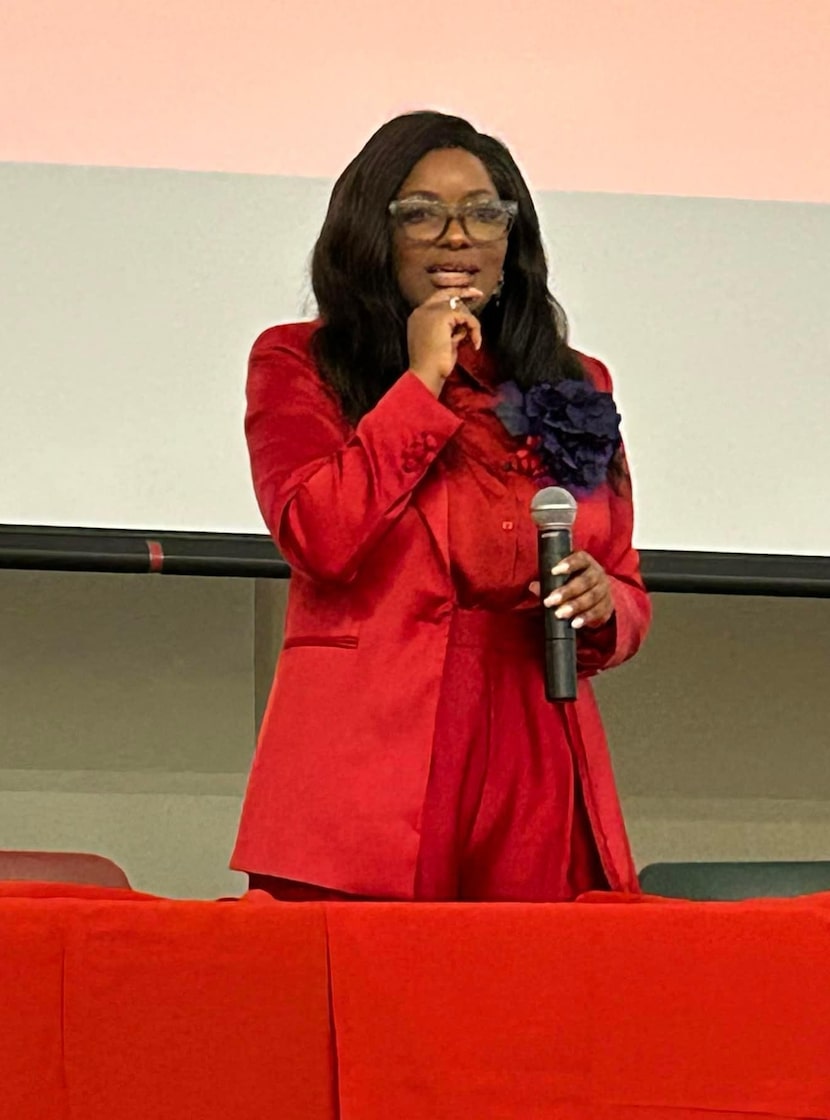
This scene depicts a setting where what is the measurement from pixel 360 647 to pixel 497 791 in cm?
17

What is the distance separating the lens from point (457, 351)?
1.68m

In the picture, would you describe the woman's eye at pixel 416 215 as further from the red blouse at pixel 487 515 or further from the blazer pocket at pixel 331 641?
the blazer pocket at pixel 331 641

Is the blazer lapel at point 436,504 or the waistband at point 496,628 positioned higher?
the blazer lapel at point 436,504

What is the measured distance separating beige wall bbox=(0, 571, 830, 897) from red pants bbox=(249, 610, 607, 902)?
4.29 ft

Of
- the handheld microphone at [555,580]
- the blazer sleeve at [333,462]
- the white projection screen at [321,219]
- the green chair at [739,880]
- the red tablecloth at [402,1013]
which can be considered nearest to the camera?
the red tablecloth at [402,1013]

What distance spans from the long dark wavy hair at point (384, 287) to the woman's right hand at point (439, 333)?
58 mm

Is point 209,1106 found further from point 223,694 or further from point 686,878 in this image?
point 223,694

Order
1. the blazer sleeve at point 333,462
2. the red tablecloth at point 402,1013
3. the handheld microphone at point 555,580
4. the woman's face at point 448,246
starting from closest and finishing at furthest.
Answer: the red tablecloth at point 402,1013, the handheld microphone at point 555,580, the blazer sleeve at point 333,462, the woman's face at point 448,246

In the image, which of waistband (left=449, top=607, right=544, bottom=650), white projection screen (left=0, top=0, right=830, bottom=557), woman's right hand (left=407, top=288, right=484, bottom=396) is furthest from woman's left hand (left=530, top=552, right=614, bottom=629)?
white projection screen (left=0, top=0, right=830, bottom=557)

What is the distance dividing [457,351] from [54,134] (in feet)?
3.76

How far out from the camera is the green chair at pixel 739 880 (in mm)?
2422

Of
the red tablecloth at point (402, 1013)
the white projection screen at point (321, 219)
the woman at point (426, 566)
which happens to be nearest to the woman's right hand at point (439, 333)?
the woman at point (426, 566)

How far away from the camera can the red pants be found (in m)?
1.53

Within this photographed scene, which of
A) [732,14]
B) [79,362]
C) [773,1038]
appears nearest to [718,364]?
[732,14]
